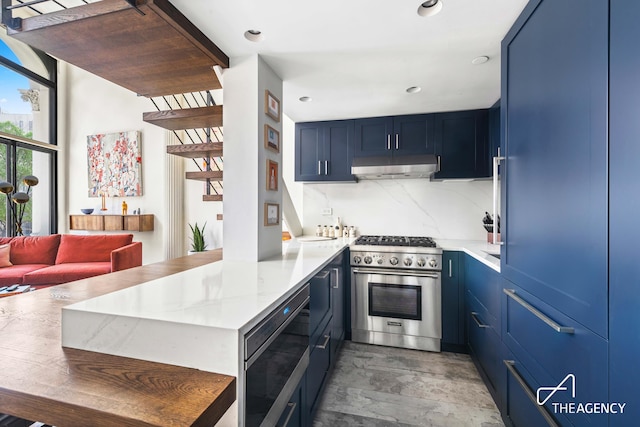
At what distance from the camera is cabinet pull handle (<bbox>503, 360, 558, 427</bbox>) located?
1.07 metres

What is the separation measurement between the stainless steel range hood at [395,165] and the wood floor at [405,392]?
5.51 ft

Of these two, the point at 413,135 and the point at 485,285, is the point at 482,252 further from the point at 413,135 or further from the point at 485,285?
the point at 413,135

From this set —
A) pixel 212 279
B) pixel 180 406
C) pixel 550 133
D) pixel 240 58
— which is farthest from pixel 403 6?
pixel 180 406

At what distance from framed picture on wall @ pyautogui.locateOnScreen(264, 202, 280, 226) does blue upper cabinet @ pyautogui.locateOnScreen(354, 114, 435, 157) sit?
1305mm

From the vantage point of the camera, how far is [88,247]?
3916mm

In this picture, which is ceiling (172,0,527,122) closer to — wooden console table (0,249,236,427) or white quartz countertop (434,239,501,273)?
white quartz countertop (434,239,501,273)

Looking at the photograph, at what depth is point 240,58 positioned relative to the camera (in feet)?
5.99

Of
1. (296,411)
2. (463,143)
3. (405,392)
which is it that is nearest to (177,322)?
(296,411)

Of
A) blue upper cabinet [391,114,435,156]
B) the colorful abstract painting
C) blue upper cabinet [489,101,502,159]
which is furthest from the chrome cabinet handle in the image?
the colorful abstract painting

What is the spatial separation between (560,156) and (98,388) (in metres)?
1.67

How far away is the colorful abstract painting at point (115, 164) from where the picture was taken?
4988 mm

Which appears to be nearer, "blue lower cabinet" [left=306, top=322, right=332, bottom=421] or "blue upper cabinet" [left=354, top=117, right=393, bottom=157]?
"blue lower cabinet" [left=306, top=322, right=332, bottom=421]

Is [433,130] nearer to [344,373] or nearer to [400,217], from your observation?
[400,217]

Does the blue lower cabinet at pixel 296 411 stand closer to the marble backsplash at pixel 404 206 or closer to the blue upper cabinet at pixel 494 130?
the marble backsplash at pixel 404 206
